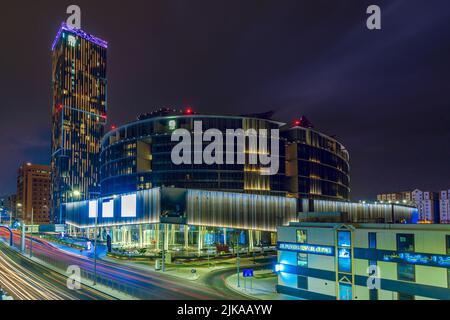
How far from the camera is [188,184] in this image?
122062 millimetres

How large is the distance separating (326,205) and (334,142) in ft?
171

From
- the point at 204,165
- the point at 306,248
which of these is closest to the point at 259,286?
the point at 306,248

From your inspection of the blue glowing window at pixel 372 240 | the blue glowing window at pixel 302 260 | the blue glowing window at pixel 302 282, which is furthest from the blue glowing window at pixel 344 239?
the blue glowing window at pixel 302 282

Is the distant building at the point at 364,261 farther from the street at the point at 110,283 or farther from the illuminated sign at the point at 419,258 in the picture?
the street at the point at 110,283

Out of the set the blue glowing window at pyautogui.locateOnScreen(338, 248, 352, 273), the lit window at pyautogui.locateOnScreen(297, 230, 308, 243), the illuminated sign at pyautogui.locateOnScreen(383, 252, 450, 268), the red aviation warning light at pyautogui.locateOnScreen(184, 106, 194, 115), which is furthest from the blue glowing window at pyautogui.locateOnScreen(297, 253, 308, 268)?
the red aviation warning light at pyautogui.locateOnScreen(184, 106, 194, 115)

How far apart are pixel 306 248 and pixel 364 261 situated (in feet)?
24.7

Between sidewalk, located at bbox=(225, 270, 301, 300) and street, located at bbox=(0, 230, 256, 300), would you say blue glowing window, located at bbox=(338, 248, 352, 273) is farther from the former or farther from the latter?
street, located at bbox=(0, 230, 256, 300)

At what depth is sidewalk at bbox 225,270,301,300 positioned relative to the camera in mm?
45525
